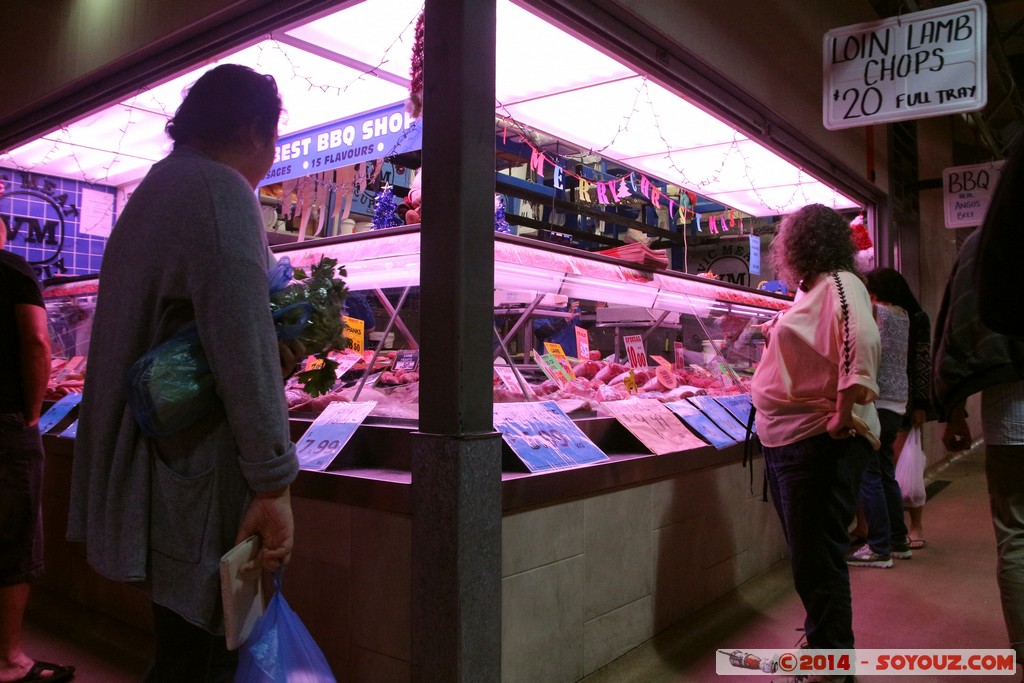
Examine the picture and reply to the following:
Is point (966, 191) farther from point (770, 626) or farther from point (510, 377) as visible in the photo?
point (510, 377)

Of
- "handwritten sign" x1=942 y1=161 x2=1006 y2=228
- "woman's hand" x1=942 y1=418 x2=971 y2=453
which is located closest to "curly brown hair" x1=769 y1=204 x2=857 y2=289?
"woman's hand" x1=942 y1=418 x2=971 y2=453

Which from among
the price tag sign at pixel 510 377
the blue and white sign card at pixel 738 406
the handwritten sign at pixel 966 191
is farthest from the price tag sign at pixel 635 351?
the handwritten sign at pixel 966 191

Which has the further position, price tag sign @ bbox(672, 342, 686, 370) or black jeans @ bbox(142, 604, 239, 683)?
price tag sign @ bbox(672, 342, 686, 370)

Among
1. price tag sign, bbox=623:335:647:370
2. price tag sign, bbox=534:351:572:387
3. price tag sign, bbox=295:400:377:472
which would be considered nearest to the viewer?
price tag sign, bbox=295:400:377:472

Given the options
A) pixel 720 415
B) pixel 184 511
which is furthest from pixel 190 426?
pixel 720 415

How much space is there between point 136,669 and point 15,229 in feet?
14.5

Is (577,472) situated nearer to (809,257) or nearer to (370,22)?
(809,257)

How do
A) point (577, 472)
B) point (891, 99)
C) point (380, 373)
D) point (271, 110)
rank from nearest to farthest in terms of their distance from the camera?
point (271, 110) < point (577, 472) < point (380, 373) < point (891, 99)

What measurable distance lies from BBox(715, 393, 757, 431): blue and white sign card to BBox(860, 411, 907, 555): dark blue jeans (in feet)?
2.82

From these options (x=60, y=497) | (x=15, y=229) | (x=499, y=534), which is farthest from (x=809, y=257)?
(x=15, y=229)

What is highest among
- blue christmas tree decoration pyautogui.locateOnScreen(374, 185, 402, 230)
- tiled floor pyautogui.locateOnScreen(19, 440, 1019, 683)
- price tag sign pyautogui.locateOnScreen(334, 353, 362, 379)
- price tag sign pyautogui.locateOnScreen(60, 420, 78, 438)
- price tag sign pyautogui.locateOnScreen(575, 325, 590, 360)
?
blue christmas tree decoration pyautogui.locateOnScreen(374, 185, 402, 230)

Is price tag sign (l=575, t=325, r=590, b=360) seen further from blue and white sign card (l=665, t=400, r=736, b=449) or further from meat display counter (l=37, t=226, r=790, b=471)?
blue and white sign card (l=665, t=400, r=736, b=449)

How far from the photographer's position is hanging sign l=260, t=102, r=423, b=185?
3244mm

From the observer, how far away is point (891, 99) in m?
4.74
